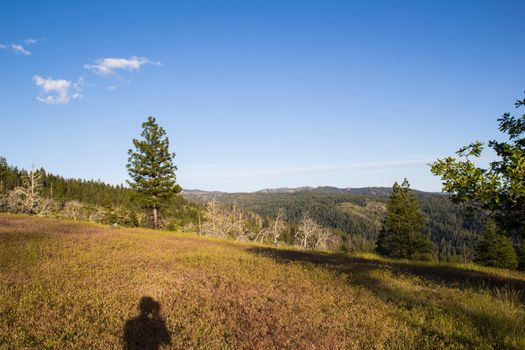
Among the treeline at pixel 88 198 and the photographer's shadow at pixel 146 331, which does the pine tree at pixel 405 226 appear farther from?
the treeline at pixel 88 198

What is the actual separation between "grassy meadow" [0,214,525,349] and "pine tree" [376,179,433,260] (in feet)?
112

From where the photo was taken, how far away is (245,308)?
8.18m

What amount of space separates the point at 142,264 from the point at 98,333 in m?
7.14

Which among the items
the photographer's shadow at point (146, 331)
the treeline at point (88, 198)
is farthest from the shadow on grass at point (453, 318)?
the treeline at point (88, 198)

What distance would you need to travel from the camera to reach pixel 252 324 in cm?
713

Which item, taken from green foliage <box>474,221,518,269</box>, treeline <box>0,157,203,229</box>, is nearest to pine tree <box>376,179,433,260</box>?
green foliage <box>474,221,518,269</box>

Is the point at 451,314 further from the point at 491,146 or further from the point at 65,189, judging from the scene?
the point at 65,189

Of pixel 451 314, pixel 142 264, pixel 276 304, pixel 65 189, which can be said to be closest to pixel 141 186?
pixel 142 264

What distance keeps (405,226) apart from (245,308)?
4284 centimetres

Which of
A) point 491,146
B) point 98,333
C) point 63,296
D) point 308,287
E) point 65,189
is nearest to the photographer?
point 98,333

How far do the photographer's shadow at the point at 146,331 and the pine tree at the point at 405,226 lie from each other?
44.1 metres

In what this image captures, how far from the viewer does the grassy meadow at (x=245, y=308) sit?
6.29 m

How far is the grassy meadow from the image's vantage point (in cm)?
629

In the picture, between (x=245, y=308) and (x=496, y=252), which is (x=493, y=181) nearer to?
(x=245, y=308)
